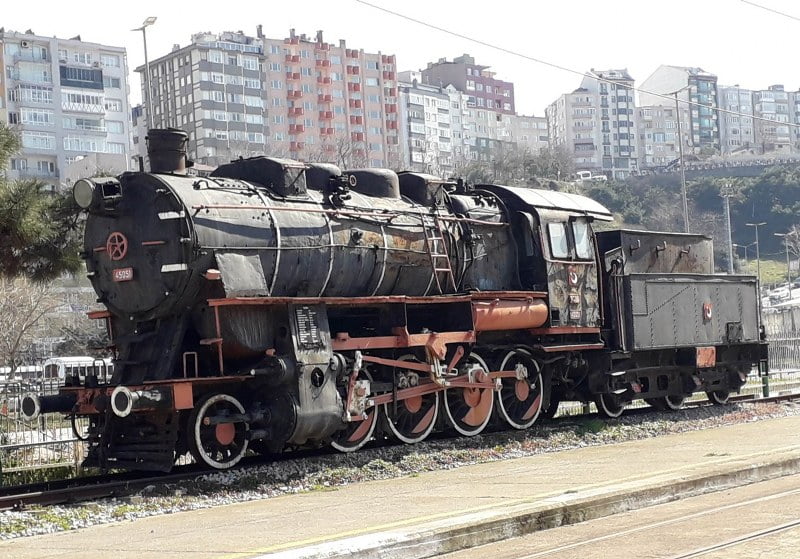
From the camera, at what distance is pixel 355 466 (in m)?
14.6

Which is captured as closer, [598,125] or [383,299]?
[383,299]

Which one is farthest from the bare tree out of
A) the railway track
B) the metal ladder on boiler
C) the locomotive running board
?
the railway track

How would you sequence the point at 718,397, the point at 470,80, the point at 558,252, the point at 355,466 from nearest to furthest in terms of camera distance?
1. the point at 355,466
2. the point at 558,252
3. the point at 718,397
4. the point at 470,80

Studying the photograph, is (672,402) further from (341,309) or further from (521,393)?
(341,309)

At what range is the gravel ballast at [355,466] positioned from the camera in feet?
36.8

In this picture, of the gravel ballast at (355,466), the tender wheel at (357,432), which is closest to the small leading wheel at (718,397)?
the gravel ballast at (355,466)

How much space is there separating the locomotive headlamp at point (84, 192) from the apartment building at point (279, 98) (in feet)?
314

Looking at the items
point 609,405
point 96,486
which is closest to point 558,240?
point 609,405

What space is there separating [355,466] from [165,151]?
5072mm

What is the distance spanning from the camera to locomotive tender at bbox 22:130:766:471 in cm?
1420

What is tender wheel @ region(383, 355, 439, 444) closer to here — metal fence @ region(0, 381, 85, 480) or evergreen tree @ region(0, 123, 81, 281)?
metal fence @ region(0, 381, 85, 480)

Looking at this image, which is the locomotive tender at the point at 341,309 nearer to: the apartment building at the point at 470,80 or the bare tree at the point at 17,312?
the bare tree at the point at 17,312

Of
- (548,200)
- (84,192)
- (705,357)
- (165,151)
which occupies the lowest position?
(705,357)

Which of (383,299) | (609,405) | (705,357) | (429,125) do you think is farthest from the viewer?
(429,125)
